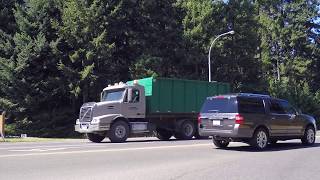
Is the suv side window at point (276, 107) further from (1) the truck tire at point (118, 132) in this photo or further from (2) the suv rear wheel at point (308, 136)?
(1) the truck tire at point (118, 132)

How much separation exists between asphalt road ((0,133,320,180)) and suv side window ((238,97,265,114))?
1451 mm

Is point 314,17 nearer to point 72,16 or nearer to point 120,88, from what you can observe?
point 72,16

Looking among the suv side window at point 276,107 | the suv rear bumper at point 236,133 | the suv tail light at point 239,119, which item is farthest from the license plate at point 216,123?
the suv side window at point 276,107

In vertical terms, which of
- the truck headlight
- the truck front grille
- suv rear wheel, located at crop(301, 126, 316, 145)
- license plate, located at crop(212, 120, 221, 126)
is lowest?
suv rear wheel, located at crop(301, 126, 316, 145)

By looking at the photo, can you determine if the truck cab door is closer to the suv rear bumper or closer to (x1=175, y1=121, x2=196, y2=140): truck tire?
(x1=175, y1=121, x2=196, y2=140): truck tire

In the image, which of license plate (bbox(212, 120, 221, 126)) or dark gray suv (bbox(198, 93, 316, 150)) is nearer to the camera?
dark gray suv (bbox(198, 93, 316, 150))

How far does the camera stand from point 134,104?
83.9ft

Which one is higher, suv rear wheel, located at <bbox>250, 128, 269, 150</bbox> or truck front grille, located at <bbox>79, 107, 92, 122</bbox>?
truck front grille, located at <bbox>79, 107, 92, 122</bbox>

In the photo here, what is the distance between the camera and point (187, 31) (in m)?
51.7

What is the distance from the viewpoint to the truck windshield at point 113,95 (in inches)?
1008

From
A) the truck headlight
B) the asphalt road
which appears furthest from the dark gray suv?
the truck headlight

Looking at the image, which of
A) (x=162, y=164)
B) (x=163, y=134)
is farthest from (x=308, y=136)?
(x=162, y=164)

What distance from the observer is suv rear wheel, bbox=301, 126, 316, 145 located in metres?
20.8

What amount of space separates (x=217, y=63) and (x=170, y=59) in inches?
254
